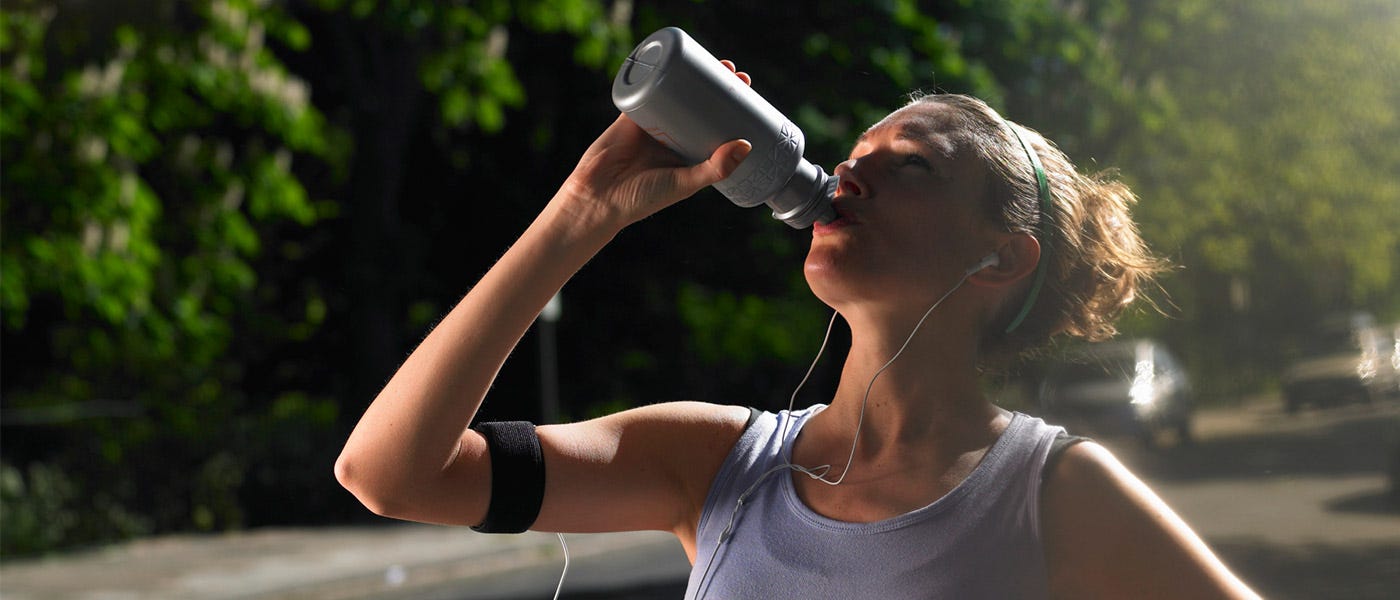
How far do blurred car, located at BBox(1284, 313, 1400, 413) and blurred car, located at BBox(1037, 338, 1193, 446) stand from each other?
0.67 feet

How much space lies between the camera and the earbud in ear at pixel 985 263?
4.11 feet

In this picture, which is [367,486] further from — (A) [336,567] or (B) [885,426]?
(A) [336,567]

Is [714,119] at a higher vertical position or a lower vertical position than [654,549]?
higher

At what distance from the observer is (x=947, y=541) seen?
1162mm

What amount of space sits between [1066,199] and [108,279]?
26.4 feet

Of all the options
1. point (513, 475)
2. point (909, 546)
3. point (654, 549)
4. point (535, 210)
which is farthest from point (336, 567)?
point (909, 546)

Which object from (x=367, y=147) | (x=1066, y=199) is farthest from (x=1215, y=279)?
(x=367, y=147)

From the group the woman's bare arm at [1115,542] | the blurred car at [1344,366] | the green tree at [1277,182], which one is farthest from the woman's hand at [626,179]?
the blurred car at [1344,366]

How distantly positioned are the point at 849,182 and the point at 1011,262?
0.52 ft

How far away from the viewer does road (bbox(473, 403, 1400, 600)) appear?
2.04 meters

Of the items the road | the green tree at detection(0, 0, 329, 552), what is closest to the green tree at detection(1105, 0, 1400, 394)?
the road

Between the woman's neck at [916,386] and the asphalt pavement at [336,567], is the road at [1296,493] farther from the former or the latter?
the asphalt pavement at [336,567]

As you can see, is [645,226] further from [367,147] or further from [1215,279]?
[1215,279]

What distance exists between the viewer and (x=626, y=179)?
123cm
